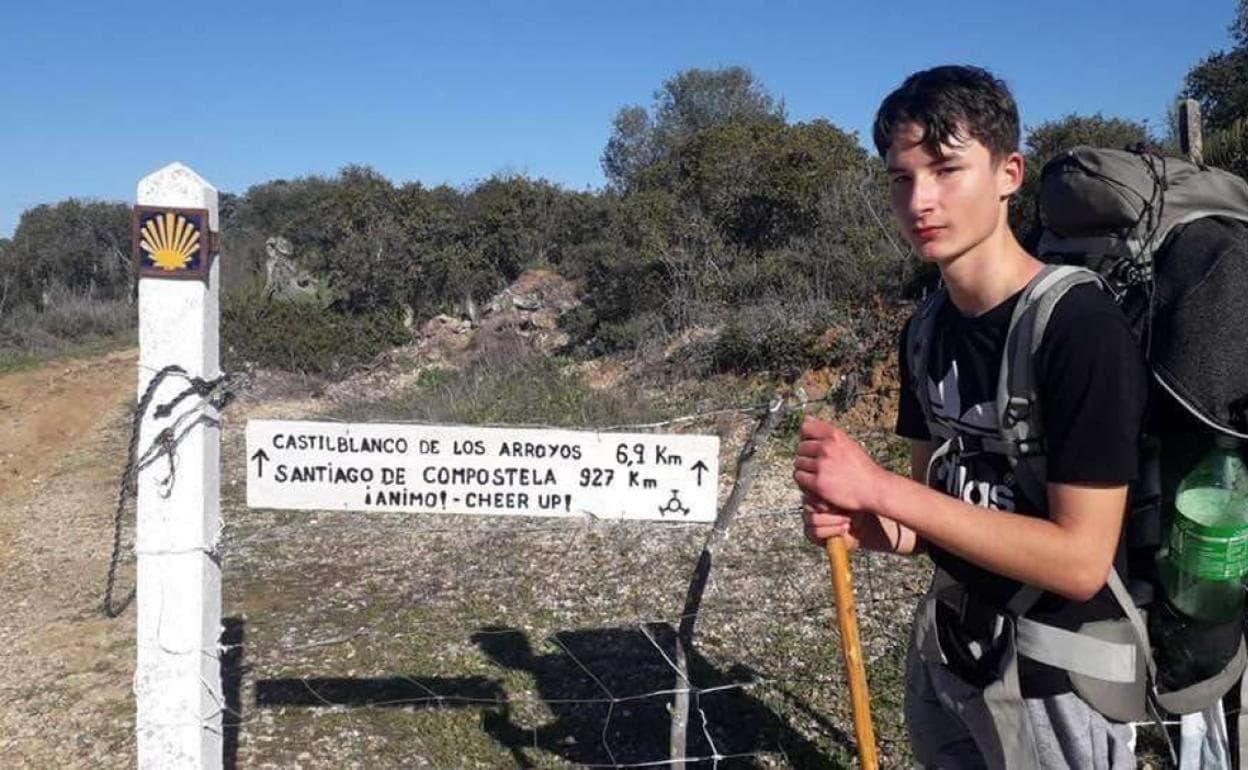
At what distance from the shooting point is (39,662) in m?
5.11

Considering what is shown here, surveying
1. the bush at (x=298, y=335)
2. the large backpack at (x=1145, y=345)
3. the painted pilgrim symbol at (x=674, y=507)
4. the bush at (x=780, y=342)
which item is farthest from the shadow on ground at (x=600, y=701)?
the bush at (x=298, y=335)

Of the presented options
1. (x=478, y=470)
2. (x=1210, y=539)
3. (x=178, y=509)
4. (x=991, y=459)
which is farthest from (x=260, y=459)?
(x=1210, y=539)

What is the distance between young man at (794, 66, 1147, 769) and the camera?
4.72ft

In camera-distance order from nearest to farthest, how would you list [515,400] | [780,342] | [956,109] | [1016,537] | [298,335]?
[1016,537] → [956,109] → [780,342] → [515,400] → [298,335]

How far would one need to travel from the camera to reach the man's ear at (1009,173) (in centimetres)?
163

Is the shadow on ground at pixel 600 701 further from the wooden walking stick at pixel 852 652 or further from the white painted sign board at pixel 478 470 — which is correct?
the wooden walking stick at pixel 852 652

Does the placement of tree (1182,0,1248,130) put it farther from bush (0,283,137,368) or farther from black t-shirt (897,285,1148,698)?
bush (0,283,137,368)

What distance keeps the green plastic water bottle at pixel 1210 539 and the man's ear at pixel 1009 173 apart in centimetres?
52

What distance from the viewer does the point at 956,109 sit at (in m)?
1.59

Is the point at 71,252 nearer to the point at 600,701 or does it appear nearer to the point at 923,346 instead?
the point at 600,701

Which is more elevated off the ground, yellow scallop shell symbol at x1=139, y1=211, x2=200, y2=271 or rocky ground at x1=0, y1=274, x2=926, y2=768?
yellow scallop shell symbol at x1=139, y1=211, x2=200, y2=271

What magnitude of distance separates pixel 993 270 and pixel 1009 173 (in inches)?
7.2

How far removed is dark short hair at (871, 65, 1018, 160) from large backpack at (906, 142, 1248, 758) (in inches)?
9.7

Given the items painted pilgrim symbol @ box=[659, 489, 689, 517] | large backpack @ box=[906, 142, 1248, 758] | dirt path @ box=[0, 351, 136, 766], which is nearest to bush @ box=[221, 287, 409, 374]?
dirt path @ box=[0, 351, 136, 766]
